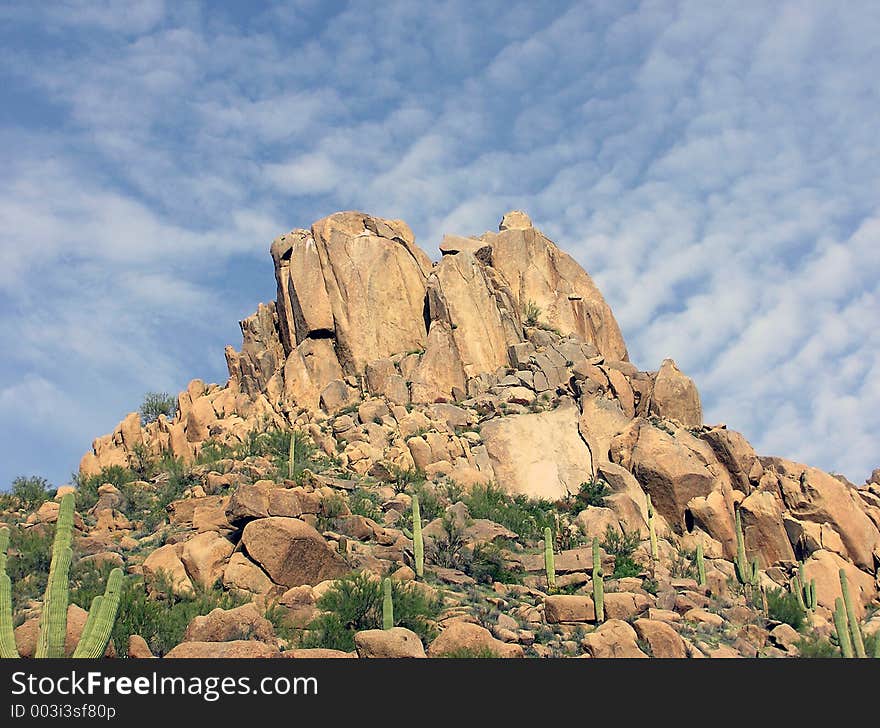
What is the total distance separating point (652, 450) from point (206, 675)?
32375 millimetres

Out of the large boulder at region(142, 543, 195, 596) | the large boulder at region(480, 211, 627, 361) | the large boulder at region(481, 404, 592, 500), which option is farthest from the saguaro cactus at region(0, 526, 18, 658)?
the large boulder at region(480, 211, 627, 361)

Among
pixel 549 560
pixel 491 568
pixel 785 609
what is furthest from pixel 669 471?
pixel 491 568

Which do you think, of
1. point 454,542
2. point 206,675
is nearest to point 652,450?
point 454,542

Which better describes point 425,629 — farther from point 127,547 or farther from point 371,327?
point 371,327

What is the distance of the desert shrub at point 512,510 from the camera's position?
43.1 meters

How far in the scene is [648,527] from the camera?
44.5 meters

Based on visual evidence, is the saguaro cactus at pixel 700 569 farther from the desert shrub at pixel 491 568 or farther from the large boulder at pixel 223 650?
the large boulder at pixel 223 650

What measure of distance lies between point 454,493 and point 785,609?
576 inches

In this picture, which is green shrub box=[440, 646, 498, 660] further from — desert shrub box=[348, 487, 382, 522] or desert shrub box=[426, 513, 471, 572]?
desert shrub box=[348, 487, 382, 522]

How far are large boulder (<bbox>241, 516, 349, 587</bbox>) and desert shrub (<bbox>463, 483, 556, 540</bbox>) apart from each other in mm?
12227

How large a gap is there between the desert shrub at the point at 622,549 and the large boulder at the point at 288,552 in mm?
12165

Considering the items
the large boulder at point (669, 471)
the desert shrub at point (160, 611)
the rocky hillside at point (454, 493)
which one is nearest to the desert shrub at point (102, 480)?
the rocky hillside at point (454, 493)

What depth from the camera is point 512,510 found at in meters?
44.5

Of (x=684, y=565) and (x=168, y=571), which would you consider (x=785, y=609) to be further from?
(x=168, y=571)
